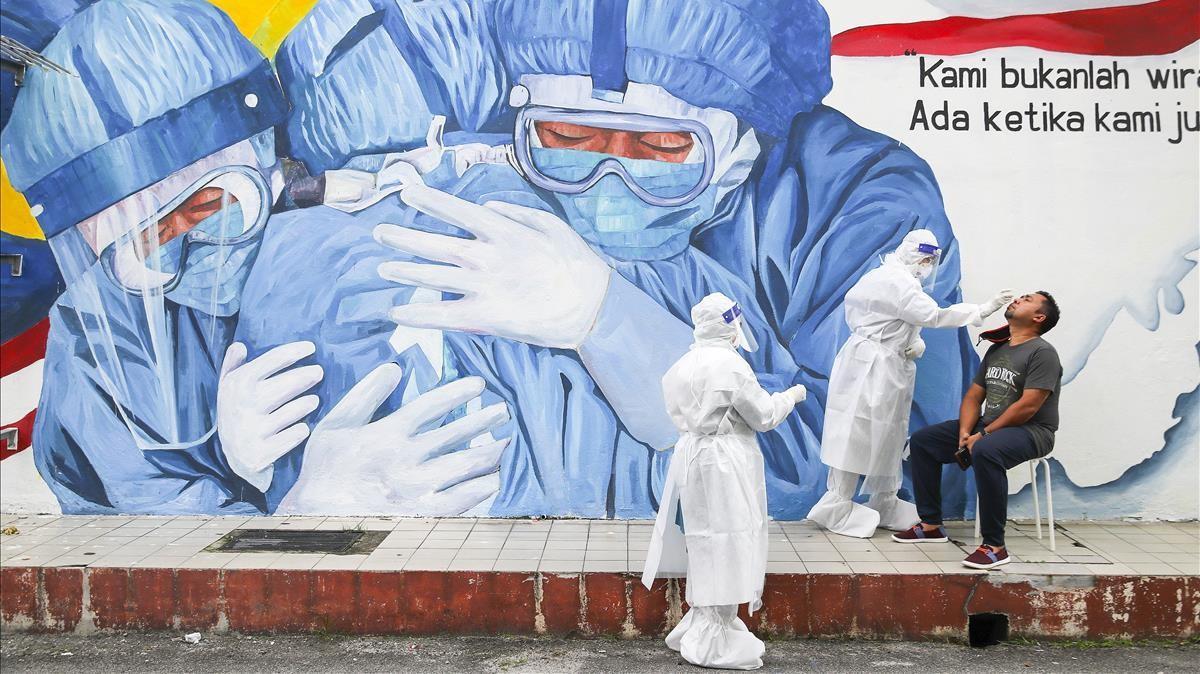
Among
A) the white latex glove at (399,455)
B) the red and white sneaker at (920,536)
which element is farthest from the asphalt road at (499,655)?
the white latex glove at (399,455)

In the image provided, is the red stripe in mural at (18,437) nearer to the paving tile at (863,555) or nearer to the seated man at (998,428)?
the paving tile at (863,555)

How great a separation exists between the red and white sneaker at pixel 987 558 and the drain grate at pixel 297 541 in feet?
10.5

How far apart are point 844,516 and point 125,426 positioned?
457 centimetres

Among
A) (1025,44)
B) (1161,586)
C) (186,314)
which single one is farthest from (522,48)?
(1161,586)

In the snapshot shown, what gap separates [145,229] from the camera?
6645 mm

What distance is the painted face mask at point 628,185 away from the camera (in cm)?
649

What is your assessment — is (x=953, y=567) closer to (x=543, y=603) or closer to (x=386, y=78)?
(x=543, y=603)

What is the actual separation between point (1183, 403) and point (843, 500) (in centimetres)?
232

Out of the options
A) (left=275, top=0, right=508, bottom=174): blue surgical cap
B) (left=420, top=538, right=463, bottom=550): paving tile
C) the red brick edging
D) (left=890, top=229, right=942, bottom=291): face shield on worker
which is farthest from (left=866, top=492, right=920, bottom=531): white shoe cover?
(left=275, top=0, right=508, bottom=174): blue surgical cap

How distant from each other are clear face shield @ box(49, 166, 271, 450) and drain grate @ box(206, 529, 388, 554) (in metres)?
0.92

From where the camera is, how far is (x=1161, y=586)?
513 centimetres

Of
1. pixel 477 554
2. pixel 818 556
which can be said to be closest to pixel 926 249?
pixel 818 556

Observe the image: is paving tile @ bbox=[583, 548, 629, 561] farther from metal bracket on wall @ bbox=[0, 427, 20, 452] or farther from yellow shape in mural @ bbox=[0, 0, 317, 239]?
metal bracket on wall @ bbox=[0, 427, 20, 452]

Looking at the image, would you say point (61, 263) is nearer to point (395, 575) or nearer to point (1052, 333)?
point (395, 575)
